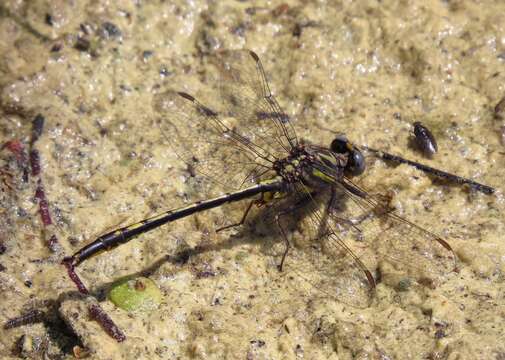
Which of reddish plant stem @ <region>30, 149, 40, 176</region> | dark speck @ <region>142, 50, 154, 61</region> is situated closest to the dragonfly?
dark speck @ <region>142, 50, 154, 61</region>

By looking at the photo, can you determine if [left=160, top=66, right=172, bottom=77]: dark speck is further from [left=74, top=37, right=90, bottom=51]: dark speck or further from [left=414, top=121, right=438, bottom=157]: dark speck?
[left=414, top=121, right=438, bottom=157]: dark speck

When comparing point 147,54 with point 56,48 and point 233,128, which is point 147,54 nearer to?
point 56,48

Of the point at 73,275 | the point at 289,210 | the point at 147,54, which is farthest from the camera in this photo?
the point at 147,54

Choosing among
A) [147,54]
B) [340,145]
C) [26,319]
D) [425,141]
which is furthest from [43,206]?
[425,141]

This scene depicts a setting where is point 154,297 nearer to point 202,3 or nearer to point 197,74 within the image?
point 197,74

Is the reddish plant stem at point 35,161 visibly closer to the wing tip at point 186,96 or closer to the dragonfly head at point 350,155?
the wing tip at point 186,96

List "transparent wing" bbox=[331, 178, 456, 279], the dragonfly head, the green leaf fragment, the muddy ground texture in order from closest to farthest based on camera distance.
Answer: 1. the muddy ground texture
2. the green leaf fragment
3. "transparent wing" bbox=[331, 178, 456, 279]
4. the dragonfly head
